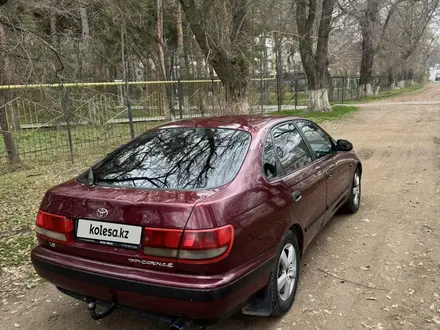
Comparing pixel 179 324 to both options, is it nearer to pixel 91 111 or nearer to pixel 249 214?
pixel 249 214

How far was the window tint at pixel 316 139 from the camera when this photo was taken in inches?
166

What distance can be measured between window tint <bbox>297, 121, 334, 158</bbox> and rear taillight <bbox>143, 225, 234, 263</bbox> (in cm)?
201

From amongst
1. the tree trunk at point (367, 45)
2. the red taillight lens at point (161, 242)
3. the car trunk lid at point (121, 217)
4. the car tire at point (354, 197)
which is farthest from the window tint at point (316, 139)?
the tree trunk at point (367, 45)

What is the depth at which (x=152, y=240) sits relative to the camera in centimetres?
246

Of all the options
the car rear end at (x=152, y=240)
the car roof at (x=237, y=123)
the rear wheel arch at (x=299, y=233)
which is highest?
the car roof at (x=237, y=123)

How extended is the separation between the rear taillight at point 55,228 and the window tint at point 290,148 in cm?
169

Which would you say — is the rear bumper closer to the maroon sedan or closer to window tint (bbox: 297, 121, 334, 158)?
the maroon sedan

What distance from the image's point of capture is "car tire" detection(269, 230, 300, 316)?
294 centimetres

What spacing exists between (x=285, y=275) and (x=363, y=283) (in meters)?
0.90

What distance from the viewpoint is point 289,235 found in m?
3.16

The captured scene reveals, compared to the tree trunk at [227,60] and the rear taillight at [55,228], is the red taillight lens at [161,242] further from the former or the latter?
the tree trunk at [227,60]

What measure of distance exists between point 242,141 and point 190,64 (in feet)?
77.5

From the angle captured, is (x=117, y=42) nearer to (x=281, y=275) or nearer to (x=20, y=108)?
(x=20, y=108)

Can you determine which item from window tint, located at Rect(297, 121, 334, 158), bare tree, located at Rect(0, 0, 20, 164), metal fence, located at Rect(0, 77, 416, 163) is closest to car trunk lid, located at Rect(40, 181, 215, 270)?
window tint, located at Rect(297, 121, 334, 158)
